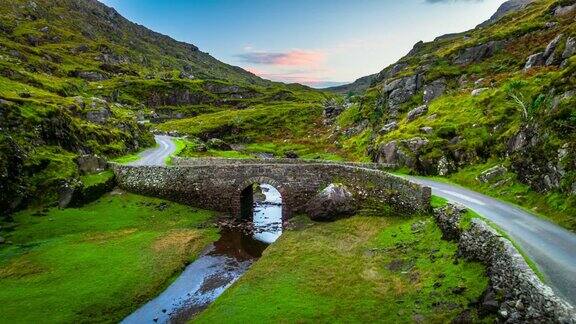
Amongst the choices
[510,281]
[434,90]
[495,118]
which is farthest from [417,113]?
[510,281]

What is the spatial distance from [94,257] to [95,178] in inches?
835

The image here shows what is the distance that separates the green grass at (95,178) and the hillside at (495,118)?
38.4m

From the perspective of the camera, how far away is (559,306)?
16547 mm

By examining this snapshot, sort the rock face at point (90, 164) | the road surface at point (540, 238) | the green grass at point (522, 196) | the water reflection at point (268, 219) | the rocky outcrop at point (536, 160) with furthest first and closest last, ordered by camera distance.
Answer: the rock face at point (90, 164), the water reflection at point (268, 219), the rocky outcrop at point (536, 160), the green grass at point (522, 196), the road surface at point (540, 238)

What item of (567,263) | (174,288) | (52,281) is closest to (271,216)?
(174,288)

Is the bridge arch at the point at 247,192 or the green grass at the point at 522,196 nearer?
the green grass at the point at 522,196

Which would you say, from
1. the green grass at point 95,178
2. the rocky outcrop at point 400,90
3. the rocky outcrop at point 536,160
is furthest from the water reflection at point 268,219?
the rocky outcrop at point 400,90

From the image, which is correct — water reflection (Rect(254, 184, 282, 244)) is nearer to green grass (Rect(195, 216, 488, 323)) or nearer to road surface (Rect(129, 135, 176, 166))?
green grass (Rect(195, 216, 488, 323))

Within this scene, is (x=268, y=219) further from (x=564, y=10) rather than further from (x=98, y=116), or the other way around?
(x=564, y=10)

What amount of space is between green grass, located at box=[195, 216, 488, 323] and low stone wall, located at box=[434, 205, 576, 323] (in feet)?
→ 3.83

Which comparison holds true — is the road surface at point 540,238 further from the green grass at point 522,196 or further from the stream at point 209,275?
the stream at point 209,275

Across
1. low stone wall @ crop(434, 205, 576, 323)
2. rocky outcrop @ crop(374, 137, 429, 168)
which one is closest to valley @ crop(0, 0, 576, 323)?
low stone wall @ crop(434, 205, 576, 323)

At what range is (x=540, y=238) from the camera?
83.7 ft

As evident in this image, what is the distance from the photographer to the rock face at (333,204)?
4522 centimetres
